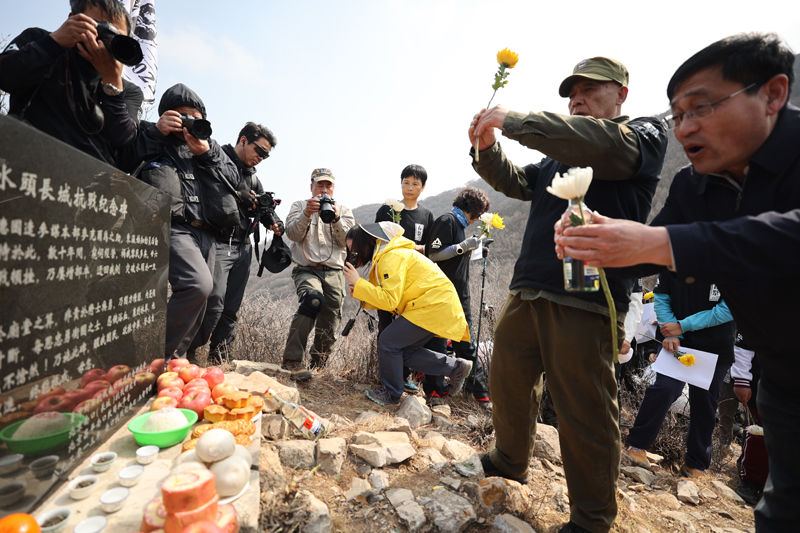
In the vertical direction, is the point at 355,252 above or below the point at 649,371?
above

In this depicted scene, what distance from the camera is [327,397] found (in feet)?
12.0

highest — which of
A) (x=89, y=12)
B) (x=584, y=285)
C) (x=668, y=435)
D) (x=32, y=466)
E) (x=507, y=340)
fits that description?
(x=89, y=12)

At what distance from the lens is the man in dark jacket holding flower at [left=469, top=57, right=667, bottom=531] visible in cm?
170

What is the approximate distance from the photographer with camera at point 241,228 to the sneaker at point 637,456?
11.8ft

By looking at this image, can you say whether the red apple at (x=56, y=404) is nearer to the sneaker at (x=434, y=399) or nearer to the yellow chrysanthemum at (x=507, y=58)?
the yellow chrysanthemum at (x=507, y=58)

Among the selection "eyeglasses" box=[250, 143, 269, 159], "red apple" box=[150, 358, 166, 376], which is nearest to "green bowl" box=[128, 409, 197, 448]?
"red apple" box=[150, 358, 166, 376]

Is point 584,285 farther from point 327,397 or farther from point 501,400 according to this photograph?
point 327,397

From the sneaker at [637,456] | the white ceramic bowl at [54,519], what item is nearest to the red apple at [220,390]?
the white ceramic bowl at [54,519]

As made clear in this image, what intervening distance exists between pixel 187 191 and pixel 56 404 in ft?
6.03

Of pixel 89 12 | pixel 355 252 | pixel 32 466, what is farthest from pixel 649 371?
pixel 89 12

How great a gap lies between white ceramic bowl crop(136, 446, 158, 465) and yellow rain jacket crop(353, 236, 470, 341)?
6.10 ft

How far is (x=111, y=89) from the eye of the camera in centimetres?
222

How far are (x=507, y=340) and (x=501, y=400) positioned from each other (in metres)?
0.33

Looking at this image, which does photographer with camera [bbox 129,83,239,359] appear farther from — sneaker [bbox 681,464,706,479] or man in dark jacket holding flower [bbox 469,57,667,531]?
sneaker [bbox 681,464,706,479]
